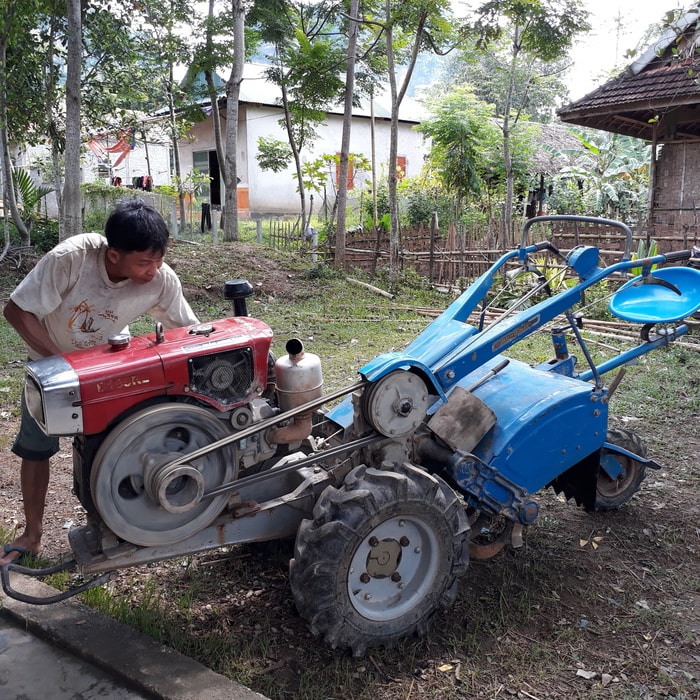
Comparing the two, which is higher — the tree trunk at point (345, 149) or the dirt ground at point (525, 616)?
the tree trunk at point (345, 149)

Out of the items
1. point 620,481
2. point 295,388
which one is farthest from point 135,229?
point 620,481

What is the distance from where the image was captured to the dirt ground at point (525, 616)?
256 centimetres

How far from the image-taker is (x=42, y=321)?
2.94m

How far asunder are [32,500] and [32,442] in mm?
314

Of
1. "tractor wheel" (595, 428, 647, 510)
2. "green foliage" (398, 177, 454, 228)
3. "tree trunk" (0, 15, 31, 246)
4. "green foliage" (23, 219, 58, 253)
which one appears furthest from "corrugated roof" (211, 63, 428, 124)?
"tractor wheel" (595, 428, 647, 510)

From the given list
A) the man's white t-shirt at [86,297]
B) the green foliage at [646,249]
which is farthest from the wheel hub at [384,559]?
the green foliage at [646,249]

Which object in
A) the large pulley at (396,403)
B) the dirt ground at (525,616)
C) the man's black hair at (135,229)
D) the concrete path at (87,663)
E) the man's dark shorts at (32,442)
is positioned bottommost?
the dirt ground at (525,616)

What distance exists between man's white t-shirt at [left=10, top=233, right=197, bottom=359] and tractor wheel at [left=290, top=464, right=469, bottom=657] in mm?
1165

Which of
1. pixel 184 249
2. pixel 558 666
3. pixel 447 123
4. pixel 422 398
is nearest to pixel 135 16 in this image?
pixel 184 249

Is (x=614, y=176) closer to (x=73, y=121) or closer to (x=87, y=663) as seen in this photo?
(x=73, y=121)

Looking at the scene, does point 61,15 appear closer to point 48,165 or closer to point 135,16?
point 135,16

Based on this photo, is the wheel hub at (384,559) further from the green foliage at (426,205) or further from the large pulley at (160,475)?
the green foliage at (426,205)

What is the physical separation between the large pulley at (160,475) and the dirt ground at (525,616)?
61 cm

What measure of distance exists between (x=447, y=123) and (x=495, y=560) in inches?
605
